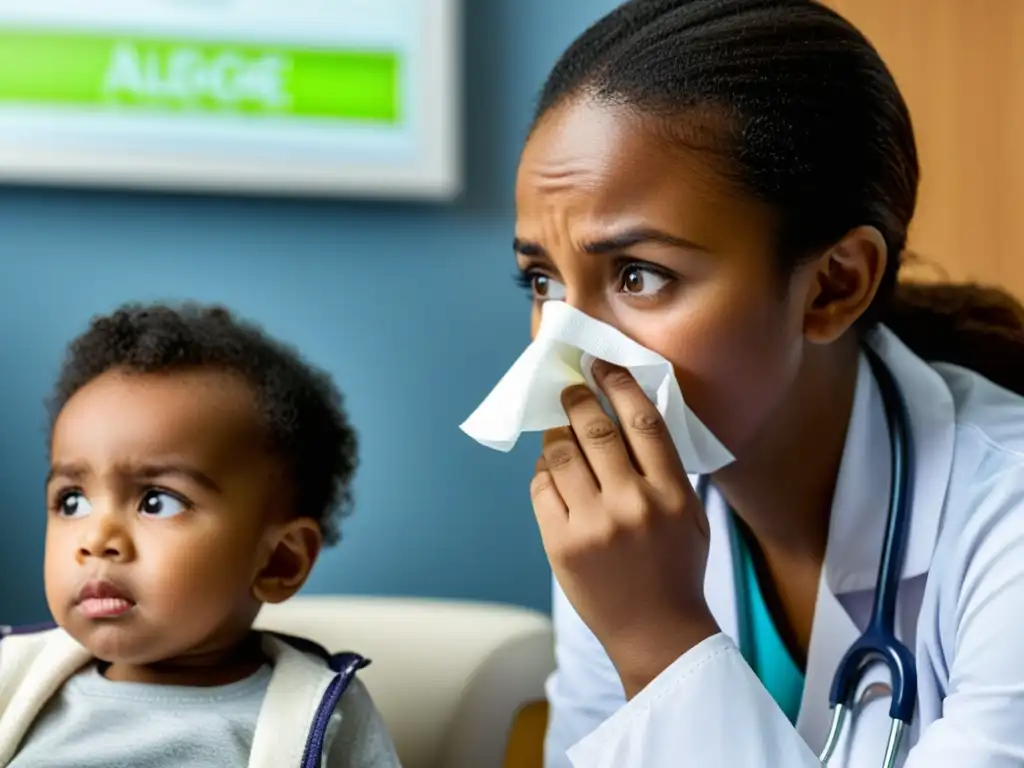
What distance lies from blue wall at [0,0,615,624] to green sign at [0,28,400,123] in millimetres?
121

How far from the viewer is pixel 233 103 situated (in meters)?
1.41

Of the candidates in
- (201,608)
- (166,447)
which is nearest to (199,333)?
(166,447)

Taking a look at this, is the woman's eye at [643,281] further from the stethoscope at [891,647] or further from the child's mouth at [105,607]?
the child's mouth at [105,607]

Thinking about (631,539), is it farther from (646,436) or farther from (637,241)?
(637,241)

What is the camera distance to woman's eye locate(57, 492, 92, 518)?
3.15 feet

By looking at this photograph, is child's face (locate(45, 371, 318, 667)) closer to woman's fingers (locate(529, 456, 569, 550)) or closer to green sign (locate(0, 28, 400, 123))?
woman's fingers (locate(529, 456, 569, 550))

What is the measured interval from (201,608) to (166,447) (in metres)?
0.14

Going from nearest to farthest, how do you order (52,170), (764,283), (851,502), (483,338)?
(764,283)
(851,502)
(52,170)
(483,338)

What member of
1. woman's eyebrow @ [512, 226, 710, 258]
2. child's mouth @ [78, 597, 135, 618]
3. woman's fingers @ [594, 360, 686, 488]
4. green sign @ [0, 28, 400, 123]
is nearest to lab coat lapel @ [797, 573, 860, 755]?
woman's fingers @ [594, 360, 686, 488]

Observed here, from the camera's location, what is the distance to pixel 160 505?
0.95 meters

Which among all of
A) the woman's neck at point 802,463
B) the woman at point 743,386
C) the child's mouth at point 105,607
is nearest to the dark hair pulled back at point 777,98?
the woman at point 743,386

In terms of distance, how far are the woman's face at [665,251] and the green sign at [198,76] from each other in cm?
60

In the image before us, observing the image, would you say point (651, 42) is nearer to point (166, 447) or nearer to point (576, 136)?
point (576, 136)

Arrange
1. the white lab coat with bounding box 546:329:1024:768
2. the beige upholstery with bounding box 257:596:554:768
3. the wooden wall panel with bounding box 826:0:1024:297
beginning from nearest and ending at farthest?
the white lab coat with bounding box 546:329:1024:768 < the beige upholstery with bounding box 257:596:554:768 < the wooden wall panel with bounding box 826:0:1024:297
